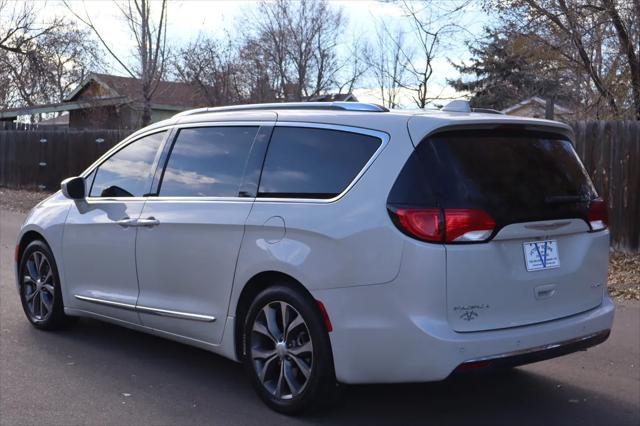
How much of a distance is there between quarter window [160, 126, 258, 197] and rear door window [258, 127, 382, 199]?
26 centimetres

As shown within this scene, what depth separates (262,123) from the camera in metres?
5.09

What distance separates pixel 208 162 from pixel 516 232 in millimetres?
2207

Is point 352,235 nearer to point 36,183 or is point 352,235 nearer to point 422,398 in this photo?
point 422,398

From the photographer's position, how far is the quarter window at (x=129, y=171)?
18.9ft

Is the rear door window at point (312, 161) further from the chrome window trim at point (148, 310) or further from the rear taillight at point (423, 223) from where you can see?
the chrome window trim at point (148, 310)

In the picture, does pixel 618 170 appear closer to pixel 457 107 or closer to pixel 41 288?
pixel 457 107

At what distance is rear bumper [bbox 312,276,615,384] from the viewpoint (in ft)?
13.1

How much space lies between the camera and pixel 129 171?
5.93 meters

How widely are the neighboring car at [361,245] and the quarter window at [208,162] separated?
11 millimetres

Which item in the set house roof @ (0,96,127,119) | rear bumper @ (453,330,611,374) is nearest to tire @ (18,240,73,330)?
rear bumper @ (453,330,611,374)

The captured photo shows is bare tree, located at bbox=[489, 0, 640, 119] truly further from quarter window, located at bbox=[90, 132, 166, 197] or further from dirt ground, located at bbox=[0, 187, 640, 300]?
quarter window, located at bbox=[90, 132, 166, 197]

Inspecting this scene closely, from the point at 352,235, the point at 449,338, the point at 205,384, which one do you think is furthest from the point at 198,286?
the point at 449,338

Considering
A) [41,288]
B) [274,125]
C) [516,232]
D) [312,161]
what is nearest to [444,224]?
[516,232]

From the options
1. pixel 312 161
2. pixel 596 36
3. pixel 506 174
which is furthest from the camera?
pixel 596 36
